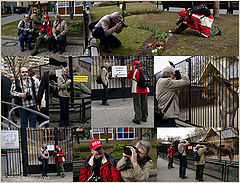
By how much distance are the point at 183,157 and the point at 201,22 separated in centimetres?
286

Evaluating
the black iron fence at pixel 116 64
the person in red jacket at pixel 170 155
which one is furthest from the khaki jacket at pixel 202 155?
the black iron fence at pixel 116 64

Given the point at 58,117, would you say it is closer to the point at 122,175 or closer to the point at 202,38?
the point at 122,175

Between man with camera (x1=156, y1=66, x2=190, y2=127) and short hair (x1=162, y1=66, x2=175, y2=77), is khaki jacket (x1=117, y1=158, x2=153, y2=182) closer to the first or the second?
man with camera (x1=156, y1=66, x2=190, y2=127)

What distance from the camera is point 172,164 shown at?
623cm

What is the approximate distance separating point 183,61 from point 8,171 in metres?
4.45

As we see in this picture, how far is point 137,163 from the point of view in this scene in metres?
5.57

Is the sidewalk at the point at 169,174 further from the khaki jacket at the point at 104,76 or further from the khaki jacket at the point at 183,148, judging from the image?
the khaki jacket at the point at 104,76

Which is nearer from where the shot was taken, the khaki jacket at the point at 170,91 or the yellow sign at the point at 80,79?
the khaki jacket at the point at 170,91

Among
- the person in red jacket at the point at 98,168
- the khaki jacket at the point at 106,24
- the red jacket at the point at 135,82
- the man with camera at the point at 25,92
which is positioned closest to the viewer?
the person in red jacket at the point at 98,168

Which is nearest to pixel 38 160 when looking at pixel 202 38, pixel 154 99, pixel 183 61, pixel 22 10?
pixel 154 99

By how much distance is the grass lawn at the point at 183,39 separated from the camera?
6012 mm

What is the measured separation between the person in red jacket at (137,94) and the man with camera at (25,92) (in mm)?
2067

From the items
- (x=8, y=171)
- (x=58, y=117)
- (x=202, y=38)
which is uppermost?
(x=202, y=38)

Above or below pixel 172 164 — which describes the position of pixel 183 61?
above
